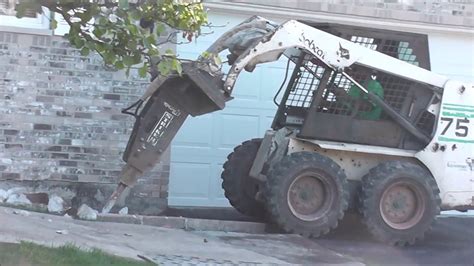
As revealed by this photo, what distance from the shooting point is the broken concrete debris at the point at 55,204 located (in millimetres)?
9984

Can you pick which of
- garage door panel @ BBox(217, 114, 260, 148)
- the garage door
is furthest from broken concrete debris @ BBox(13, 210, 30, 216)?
garage door panel @ BBox(217, 114, 260, 148)

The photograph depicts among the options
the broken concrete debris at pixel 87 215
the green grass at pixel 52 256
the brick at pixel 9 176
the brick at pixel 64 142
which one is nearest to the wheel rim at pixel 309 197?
the broken concrete debris at pixel 87 215

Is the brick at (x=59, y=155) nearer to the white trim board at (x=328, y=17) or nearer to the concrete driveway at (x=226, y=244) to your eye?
the concrete driveway at (x=226, y=244)

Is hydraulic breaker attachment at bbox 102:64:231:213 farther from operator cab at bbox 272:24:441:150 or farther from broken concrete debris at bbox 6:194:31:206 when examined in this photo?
broken concrete debris at bbox 6:194:31:206

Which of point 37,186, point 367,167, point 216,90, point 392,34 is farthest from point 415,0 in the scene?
point 37,186

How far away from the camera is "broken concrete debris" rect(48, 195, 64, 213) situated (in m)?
9.98

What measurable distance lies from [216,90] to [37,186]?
321 cm

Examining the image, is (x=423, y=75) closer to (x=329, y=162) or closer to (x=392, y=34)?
(x=392, y=34)

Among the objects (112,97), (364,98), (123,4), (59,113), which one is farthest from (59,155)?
(123,4)

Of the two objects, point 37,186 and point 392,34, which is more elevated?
point 392,34

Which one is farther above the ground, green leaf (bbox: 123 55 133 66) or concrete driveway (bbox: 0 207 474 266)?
green leaf (bbox: 123 55 133 66)

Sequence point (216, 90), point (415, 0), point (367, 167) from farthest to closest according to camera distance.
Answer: point (415, 0) → point (367, 167) → point (216, 90)

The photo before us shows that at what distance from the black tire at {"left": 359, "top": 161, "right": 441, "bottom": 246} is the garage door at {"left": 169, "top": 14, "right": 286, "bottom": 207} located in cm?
275

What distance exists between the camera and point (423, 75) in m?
9.86
